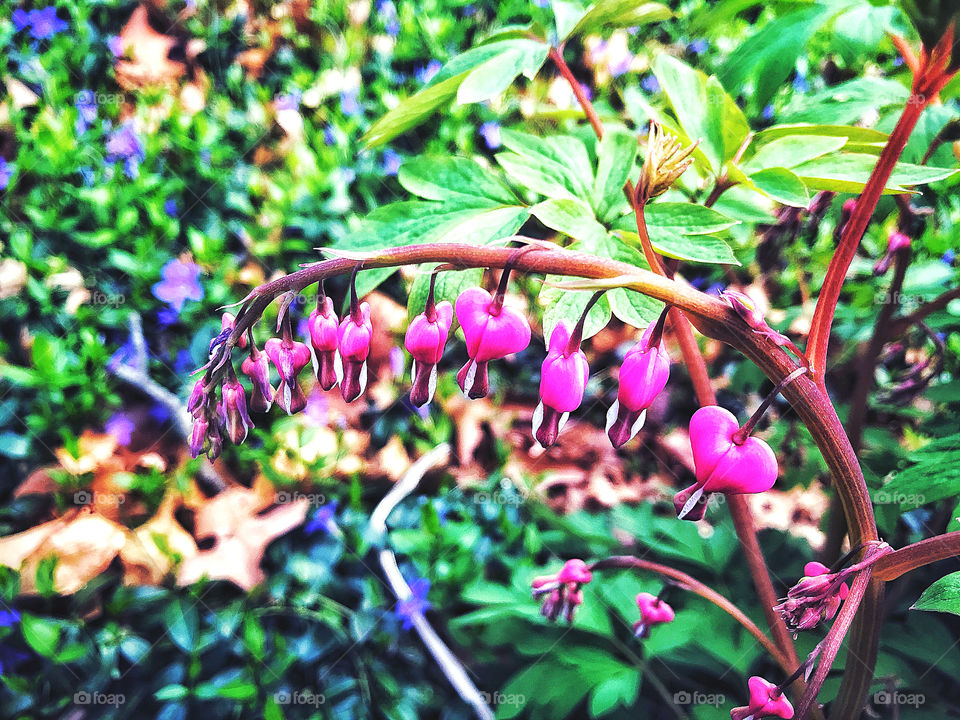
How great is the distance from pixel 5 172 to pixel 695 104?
8.03 ft

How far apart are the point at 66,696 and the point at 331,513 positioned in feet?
2.15

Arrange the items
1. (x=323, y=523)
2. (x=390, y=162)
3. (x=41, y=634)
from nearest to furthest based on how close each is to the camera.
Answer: (x=41, y=634), (x=323, y=523), (x=390, y=162)

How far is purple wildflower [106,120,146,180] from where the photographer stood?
2.33 meters

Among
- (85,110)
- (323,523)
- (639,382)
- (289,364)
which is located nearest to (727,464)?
(639,382)

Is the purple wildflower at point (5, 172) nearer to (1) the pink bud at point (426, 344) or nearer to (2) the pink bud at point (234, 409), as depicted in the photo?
(2) the pink bud at point (234, 409)

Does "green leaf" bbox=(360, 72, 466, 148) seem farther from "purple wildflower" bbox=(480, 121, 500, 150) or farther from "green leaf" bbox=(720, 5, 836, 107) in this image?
"purple wildflower" bbox=(480, 121, 500, 150)

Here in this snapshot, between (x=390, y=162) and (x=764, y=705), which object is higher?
(x=390, y=162)

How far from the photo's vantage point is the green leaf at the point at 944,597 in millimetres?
650

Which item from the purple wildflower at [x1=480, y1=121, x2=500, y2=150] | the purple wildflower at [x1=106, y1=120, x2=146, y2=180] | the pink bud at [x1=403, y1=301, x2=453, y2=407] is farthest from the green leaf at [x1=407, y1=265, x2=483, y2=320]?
the purple wildflower at [x1=106, y1=120, x2=146, y2=180]

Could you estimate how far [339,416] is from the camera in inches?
76.4

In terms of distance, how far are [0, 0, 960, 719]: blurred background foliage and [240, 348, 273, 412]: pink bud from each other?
0.37 meters

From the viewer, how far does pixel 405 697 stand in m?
1.40

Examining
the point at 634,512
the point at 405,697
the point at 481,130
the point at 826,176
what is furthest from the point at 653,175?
the point at 481,130

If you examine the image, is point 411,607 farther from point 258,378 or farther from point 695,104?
point 695,104
